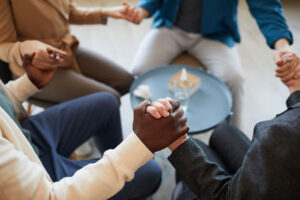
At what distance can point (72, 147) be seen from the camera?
3.39 ft

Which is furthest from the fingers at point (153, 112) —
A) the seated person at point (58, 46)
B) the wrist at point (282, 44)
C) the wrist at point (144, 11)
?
the wrist at point (144, 11)

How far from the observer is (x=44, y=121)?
1.00 m

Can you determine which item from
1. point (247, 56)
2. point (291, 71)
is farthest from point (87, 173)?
point (247, 56)

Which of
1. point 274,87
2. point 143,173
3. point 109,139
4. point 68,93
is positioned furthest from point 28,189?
point 274,87

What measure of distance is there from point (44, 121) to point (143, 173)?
1.45ft

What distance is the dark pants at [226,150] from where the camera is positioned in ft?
2.98

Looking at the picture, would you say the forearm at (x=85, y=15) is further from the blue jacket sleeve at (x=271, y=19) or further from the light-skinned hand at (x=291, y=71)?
the light-skinned hand at (x=291, y=71)

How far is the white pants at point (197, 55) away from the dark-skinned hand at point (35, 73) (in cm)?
60

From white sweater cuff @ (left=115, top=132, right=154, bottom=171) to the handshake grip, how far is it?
0.04ft

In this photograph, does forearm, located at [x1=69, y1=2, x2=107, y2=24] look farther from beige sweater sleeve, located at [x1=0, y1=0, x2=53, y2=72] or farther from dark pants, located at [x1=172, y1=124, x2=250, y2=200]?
dark pants, located at [x1=172, y1=124, x2=250, y2=200]

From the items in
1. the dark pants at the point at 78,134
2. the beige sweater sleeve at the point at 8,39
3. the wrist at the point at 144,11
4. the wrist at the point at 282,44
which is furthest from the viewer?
the wrist at the point at 144,11

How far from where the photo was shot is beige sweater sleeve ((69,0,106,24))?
1.40 m

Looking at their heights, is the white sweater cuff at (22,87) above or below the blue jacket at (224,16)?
below

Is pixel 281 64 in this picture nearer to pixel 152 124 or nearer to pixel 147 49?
pixel 152 124
